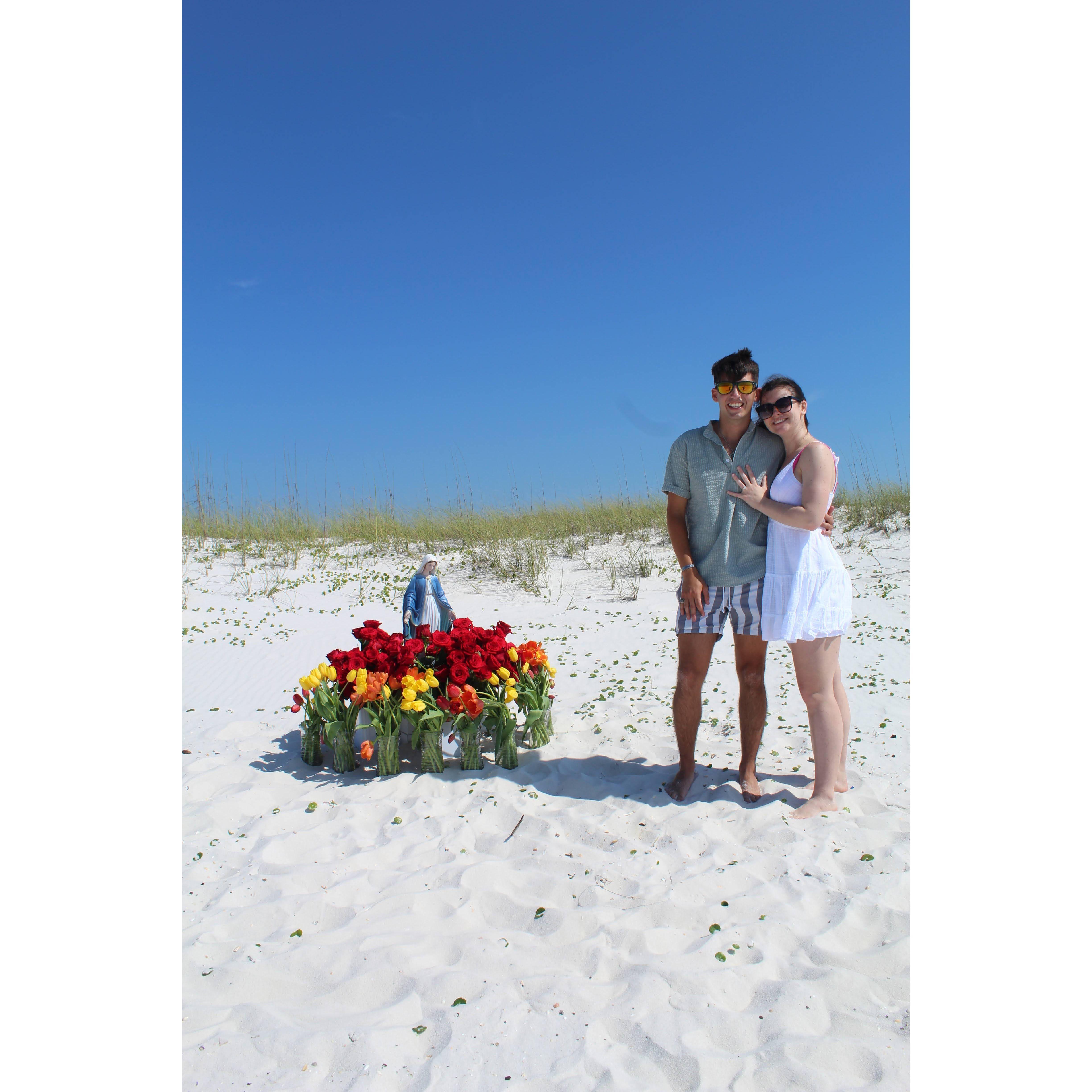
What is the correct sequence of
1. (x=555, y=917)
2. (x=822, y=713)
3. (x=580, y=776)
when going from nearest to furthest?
1. (x=555, y=917)
2. (x=822, y=713)
3. (x=580, y=776)

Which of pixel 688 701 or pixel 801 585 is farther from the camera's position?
pixel 688 701

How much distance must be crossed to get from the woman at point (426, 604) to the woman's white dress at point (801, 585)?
8.20 ft

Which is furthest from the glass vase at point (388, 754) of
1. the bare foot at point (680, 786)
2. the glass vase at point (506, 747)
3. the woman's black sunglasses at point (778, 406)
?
the woman's black sunglasses at point (778, 406)

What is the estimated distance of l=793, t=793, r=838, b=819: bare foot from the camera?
3004 millimetres

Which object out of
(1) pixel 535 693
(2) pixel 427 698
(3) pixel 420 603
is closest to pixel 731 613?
(1) pixel 535 693

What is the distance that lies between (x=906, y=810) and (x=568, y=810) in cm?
151

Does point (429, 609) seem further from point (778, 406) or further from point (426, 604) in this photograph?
point (778, 406)

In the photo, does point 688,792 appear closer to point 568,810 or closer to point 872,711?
point 568,810

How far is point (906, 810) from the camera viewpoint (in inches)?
121

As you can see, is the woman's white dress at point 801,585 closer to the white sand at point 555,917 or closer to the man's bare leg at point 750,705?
the man's bare leg at point 750,705

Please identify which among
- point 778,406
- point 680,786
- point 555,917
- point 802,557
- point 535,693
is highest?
point 778,406

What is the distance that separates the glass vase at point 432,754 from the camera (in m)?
3.70

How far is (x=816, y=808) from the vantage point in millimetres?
3039

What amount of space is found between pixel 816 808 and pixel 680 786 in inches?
24.3
